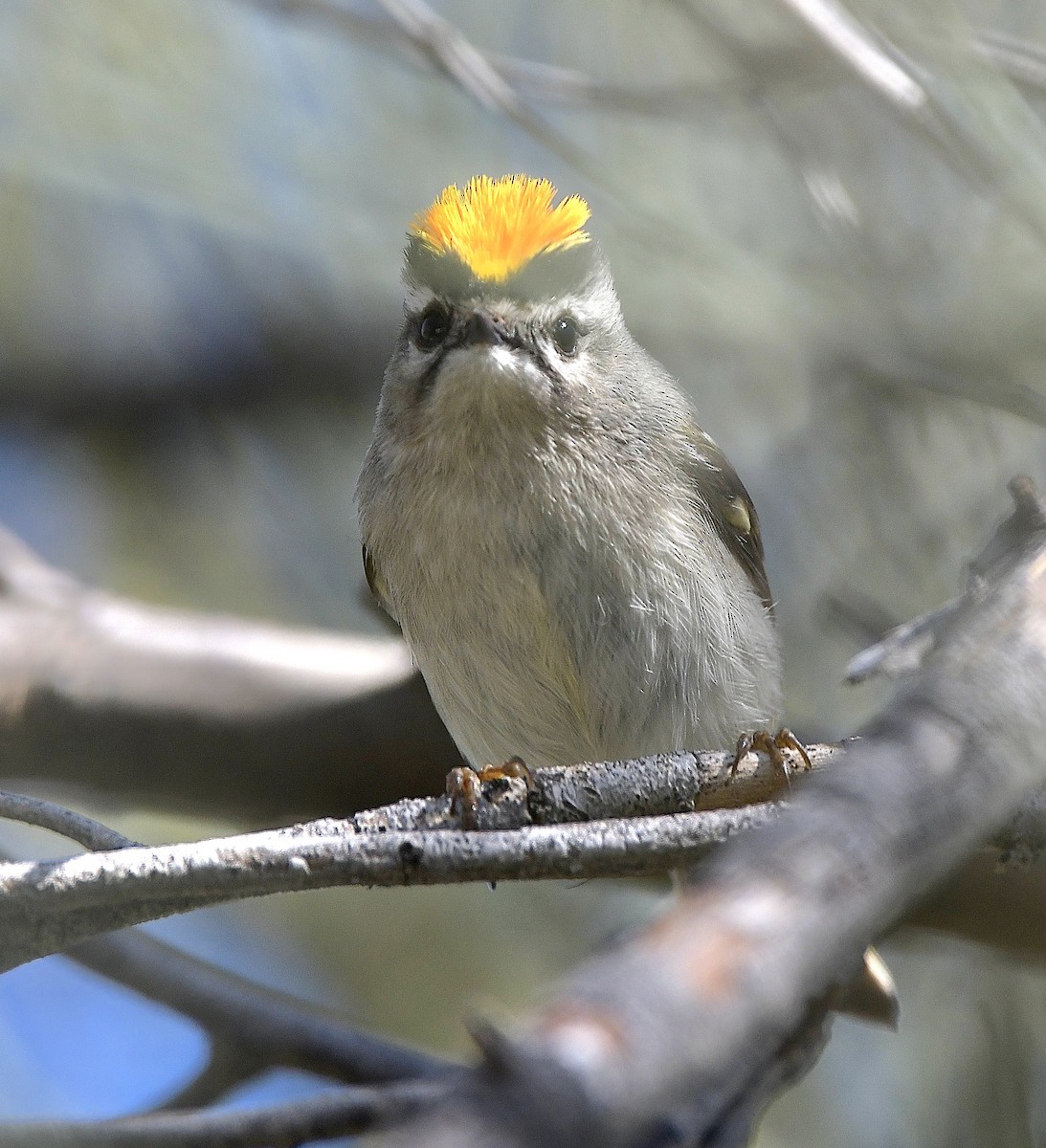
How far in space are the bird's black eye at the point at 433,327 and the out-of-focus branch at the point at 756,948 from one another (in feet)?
5.32

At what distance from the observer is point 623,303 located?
4070mm

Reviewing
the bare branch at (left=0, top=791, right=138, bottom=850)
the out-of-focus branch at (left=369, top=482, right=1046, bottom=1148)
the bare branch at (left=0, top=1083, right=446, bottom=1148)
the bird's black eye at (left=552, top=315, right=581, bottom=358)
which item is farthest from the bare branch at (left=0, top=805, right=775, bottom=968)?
the bird's black eye at (left=552, top=315, right=581, bottom=358)

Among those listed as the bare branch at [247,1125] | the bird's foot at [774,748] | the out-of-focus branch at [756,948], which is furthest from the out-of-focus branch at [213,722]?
the out-of-focus branch at [756,948]

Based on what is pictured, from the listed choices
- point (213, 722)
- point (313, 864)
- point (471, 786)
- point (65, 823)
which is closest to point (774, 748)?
point (471, 786)

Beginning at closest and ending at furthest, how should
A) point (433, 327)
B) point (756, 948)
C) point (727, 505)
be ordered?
point (756, 948)
point (433, 327)
point (727, 505)

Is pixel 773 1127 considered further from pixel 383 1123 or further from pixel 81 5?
pixel 81 5

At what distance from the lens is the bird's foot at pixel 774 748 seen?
5.90 ft

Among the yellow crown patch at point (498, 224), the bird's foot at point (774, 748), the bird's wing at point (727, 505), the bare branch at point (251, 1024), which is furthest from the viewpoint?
the bird's wing at point (727, 505)

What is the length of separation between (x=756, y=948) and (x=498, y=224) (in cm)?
197

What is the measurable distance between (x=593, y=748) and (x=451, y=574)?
0.48m

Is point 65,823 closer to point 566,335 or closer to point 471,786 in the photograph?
point 471,786

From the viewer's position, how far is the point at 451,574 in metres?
2.56

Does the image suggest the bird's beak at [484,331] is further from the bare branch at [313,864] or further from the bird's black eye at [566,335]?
the bare branch at [313,864]

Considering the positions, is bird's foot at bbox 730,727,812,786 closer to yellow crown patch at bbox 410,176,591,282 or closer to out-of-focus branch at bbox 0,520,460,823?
yellow crown patch at bbox 410,176,591,282
